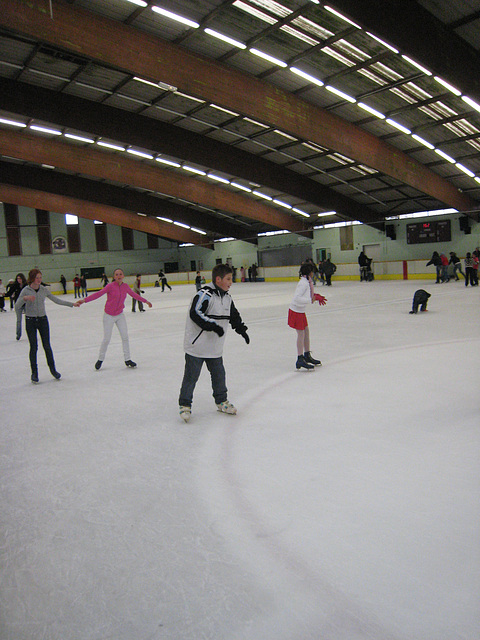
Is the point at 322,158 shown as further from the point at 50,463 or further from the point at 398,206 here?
the point at 50,463

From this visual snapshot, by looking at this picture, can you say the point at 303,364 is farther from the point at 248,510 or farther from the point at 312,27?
the point at 312,27

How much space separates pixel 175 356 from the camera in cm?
849

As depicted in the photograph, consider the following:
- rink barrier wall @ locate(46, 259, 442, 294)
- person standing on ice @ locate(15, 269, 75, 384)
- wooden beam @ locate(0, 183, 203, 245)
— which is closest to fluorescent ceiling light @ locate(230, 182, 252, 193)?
rink barrier wall @ locate(46, 259, 442, 294)

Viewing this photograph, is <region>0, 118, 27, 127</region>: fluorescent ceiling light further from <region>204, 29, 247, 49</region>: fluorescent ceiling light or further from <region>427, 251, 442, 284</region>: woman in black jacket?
<region>427, 251, 442, 284</region>: woman in black jacket

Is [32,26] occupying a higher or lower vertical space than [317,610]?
higher

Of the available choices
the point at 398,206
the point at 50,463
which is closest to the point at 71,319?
the point at 50,463

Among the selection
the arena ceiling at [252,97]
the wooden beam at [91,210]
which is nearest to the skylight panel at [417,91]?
the arena ceiling at [252,97]

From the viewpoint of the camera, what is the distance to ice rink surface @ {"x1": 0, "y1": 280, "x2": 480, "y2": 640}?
6.67 ft

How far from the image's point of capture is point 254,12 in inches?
506

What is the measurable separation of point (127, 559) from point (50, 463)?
168 cm

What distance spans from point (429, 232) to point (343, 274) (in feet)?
22.0

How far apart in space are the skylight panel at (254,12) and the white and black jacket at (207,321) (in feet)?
37.1

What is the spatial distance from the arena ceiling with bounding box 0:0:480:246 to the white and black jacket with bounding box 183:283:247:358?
9014 millimetres

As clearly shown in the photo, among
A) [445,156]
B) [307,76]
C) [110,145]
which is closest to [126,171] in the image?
[110,145]
